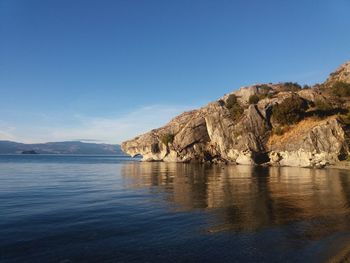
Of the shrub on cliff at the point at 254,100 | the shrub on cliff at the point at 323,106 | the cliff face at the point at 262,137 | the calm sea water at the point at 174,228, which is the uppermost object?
the shrub on cliff at the point at 254,100

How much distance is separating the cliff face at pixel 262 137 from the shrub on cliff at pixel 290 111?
118 centimetres

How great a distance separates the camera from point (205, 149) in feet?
440

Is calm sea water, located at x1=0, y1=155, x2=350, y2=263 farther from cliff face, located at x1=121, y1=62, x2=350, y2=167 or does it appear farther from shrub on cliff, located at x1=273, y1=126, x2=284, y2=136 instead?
shrub on cliff, located at x1=273, y1=126, x2=284, y2=136

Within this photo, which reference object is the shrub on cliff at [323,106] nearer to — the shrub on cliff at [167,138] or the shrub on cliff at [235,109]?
the shrub on cliff at [235,109]

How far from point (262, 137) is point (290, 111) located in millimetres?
11475

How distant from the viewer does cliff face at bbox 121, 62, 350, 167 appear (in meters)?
85.8

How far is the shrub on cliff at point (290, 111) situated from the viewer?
102 meters

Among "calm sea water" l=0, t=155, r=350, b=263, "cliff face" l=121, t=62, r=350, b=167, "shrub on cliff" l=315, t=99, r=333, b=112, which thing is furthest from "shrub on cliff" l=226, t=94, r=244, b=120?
"calm sea water" l=0, t=155, r=350, b=263

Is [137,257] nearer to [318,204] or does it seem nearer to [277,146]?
[318,204]

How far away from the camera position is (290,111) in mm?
101688

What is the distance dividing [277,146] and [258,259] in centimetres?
8857

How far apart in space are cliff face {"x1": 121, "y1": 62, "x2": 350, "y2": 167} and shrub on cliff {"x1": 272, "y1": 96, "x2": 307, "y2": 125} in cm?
118

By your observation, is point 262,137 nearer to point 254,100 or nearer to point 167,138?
point 254,100

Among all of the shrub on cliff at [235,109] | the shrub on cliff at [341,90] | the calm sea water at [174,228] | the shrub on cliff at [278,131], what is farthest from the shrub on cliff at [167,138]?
the calm sea water at [174,228]
